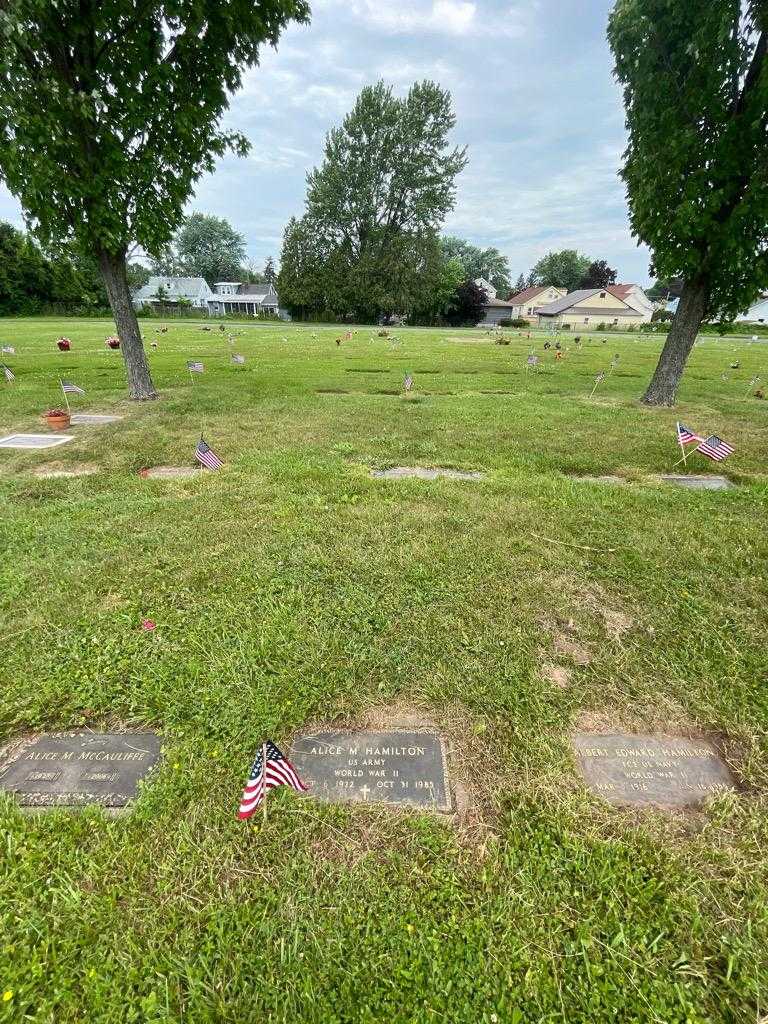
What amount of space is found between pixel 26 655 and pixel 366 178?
5056 cm

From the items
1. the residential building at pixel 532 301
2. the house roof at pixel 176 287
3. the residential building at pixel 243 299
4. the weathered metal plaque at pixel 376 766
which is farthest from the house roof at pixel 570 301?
the weathered metal plaque at pixel 376 766

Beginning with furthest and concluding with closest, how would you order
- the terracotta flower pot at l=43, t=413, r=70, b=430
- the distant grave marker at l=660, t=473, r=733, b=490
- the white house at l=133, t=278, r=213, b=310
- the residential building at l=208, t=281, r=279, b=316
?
the white house at l=133, t=278, r=213, b=310 → the residential building at l=208, t=281, r=279, b=316 → the terracotta flower pot at l=43, t=413, r=70, b=430 → the distant grave marker at l=660, t=473, r=733, b=490

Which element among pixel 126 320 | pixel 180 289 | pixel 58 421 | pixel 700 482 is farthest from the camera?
→ pixel 180 289

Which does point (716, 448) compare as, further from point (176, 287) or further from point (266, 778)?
point (176, 287)

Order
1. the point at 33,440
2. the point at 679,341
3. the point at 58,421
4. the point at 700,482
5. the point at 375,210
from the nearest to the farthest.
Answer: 1. the point at 700,482
2. the point at 33,440
3. the point at 58,421
4. the point at 679,341
5. the point at 375,210

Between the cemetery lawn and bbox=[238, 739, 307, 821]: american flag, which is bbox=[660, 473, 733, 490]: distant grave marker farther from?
bbox=[238, 739, 307, 821]: american flag

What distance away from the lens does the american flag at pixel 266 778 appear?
1.61m

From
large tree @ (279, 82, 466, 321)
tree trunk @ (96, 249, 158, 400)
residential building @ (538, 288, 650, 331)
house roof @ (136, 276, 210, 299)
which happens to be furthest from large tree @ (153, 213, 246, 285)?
tree trunk @ (96, 249, 158, 400)

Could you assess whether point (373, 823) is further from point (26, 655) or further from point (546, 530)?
point (546, 530)

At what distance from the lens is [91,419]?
761cm

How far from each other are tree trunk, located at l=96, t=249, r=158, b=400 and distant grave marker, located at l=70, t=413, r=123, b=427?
3.89 ft

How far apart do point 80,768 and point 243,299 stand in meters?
74.7

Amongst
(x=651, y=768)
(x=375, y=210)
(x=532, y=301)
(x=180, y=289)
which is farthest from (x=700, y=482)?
(x=180, y=289)

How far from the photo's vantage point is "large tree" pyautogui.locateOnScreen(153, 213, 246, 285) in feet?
242
